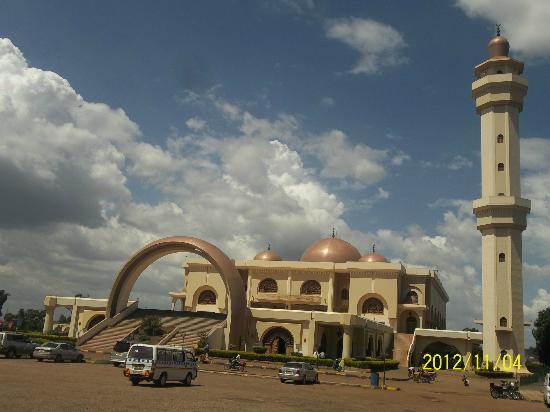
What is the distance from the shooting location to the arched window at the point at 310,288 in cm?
5389

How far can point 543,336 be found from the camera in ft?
203

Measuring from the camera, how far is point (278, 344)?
135 feet

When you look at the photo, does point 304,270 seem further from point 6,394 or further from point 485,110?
point 6,394

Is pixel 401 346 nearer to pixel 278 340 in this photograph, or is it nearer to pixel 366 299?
pixel 366 299

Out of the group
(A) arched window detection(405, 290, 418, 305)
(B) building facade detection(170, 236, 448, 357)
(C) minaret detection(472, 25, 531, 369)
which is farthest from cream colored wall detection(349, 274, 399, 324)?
(C) minaret detection(472, 25, 531, 369)

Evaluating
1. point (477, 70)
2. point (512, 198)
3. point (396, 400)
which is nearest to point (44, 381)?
point (396, 400)

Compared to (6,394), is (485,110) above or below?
above

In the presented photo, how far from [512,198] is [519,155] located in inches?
172

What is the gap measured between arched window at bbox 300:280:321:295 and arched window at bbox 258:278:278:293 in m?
3.11

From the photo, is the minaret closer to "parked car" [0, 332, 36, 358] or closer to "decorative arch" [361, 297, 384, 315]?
"decorative arch" [361, 297, 384, 315]

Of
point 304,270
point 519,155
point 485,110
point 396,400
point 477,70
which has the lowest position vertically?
point 396,400

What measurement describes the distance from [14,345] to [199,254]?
62.6 ft

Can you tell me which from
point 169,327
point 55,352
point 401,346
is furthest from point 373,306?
point 55,352

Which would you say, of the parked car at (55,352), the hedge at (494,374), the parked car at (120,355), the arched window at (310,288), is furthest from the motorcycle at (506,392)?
the arched window at (310,288)
